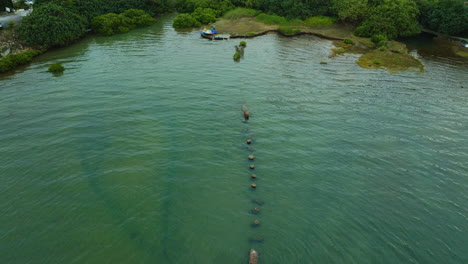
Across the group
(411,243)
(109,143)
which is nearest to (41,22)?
(109,143)

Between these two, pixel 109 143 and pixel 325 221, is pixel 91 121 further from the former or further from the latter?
pixel 325 221

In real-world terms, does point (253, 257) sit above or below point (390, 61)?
below

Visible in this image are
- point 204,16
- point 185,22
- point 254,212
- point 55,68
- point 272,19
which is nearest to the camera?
point 254,212

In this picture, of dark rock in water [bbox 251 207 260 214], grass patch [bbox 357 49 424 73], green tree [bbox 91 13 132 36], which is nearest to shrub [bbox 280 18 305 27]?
grass patch [bbox 357 49 424 73]

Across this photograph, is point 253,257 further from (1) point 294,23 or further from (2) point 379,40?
(1) point 294,23

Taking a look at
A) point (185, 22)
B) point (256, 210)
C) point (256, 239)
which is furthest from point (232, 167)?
point (185, 22)

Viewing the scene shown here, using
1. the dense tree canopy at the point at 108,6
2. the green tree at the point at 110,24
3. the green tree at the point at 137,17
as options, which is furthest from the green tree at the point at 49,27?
the green tree at the point at 137,17
